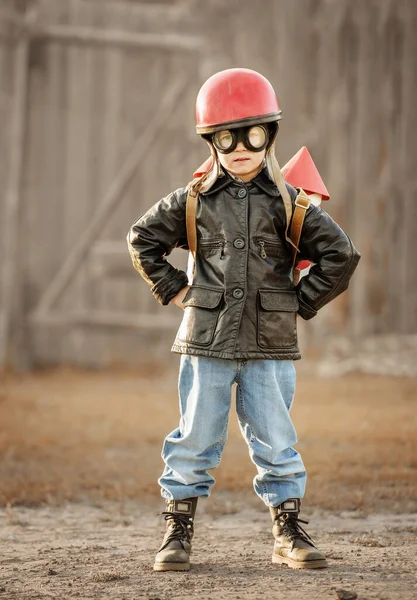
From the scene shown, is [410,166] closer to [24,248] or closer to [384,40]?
[384,40]

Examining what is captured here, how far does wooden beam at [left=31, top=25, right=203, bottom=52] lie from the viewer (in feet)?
29.4

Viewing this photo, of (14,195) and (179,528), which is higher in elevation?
(14,195)

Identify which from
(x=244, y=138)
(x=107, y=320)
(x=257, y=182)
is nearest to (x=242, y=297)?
A: (x=257, y=182)

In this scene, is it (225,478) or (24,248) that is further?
(24,248)

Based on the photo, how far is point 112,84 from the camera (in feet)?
A: 30.2

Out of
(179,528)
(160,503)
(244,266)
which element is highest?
(244,266)

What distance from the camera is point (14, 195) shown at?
348 inches

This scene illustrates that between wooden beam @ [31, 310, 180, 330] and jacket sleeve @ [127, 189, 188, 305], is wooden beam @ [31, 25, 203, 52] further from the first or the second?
jacket sleeve @ [127, 189, 188, 305]

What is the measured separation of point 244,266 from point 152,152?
5.99 m

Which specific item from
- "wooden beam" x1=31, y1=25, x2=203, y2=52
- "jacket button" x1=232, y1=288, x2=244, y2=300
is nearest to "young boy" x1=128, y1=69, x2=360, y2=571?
"jacket button" x1=232, y1=288, x2=244, y2=300

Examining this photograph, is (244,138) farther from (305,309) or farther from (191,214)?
(305,309)

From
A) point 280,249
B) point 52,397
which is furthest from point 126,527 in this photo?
point 52,397

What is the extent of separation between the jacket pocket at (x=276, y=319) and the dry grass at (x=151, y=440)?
1114mm

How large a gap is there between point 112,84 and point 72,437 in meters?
4.34
